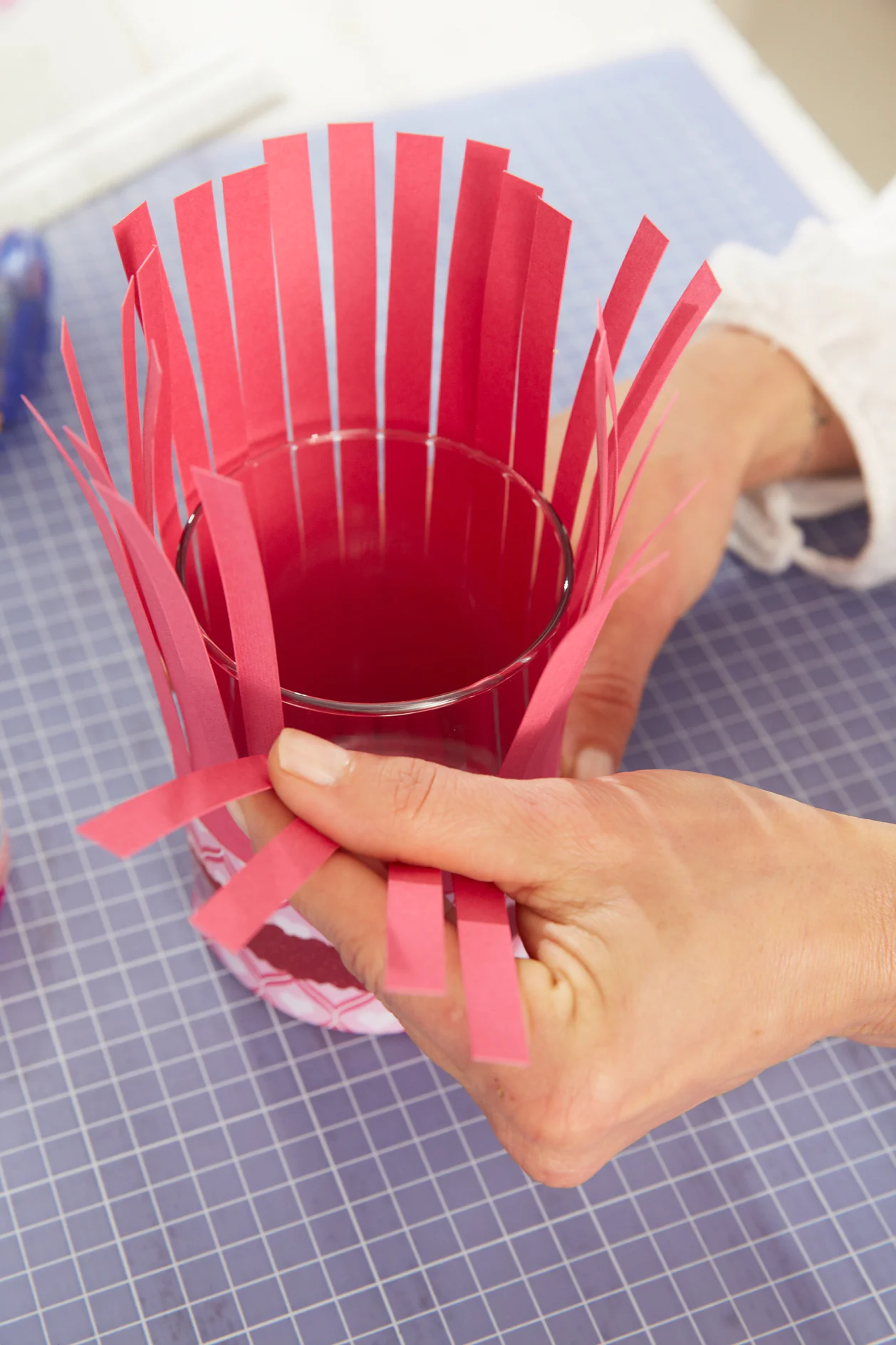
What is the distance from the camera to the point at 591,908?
0.34 m

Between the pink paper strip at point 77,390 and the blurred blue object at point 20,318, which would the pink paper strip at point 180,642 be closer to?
the pink paper strip at point 77,390

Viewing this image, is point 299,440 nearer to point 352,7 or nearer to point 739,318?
point 739,318

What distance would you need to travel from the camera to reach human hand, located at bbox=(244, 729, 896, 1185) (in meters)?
0.32

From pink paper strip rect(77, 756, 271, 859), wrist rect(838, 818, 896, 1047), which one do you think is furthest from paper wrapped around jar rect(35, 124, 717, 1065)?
wrist rect(838, 818, 896, 1047)

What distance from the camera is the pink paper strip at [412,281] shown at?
38 cm

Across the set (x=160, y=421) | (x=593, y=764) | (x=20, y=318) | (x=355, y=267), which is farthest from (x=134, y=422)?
(x=20, y=318)

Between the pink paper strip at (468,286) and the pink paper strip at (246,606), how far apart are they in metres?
0.13

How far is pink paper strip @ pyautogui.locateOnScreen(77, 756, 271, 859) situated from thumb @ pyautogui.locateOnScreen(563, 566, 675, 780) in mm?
190

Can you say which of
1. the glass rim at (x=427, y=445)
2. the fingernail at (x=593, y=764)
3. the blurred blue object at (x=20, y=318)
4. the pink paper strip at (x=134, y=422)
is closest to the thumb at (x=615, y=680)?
the fingernail at (x=593, y=764)

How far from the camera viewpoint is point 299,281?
0.39 meters

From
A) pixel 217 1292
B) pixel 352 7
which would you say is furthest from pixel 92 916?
pixel 352 7

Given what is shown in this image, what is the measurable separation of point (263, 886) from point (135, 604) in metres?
0.09

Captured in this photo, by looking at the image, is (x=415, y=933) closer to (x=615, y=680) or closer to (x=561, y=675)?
(x=561, y=675)

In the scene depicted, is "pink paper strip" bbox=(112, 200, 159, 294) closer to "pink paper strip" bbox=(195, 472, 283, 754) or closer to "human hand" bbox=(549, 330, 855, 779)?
"pink paper strip" bbox=(195, 472, 283, 754)
